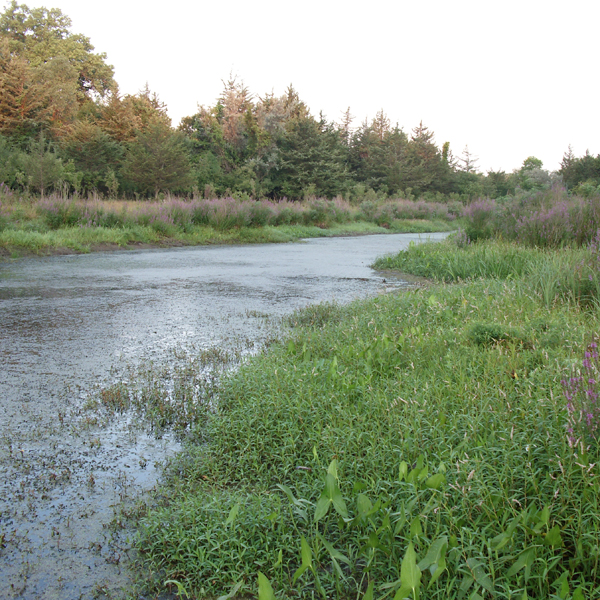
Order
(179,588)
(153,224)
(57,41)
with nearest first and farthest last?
(179,588) < (153,224) < (57,41)

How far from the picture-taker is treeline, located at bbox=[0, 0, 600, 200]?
2830cm

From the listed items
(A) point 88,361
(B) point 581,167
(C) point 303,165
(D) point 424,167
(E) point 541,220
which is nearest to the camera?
(A) point 88,361

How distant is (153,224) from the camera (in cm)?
1442

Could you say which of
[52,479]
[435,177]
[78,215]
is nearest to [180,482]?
[52,479]

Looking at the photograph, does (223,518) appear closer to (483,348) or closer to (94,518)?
(94,518)

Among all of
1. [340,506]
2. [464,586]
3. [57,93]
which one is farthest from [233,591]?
[57,93]

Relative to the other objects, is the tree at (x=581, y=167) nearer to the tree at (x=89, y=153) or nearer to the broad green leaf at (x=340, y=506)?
the tree at (x=89, y=153)

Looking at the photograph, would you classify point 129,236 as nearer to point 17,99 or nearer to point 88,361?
point 88,361

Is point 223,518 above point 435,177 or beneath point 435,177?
beneath

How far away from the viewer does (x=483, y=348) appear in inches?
127

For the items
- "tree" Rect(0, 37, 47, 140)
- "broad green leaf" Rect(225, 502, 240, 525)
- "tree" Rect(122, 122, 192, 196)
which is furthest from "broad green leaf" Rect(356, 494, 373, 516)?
"tree" Rect(0, 37, 47, 140)

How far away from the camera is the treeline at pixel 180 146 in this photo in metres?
28.3

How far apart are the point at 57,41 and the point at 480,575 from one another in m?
57.7

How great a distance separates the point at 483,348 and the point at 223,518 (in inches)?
79.5
